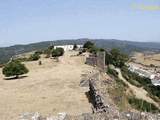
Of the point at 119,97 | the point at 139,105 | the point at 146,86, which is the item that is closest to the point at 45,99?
the point at 119,97

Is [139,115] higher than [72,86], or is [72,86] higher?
[139,115]

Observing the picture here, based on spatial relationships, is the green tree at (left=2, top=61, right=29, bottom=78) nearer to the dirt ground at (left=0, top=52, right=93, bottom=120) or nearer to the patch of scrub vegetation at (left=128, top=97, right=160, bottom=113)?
the dirt ground at (left=0, top=52, right=93, bottom=120)

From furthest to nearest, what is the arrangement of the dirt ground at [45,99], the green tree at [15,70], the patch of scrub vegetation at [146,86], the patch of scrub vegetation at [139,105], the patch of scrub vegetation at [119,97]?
the patch of scrub vegetation at [146,86], the green tree at [15,70], the patch of scrub vegetation at [139,105], the patch of scrub vegetation at [119,97], the dirt ground at [45,99]

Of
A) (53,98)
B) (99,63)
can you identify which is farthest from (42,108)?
(99,63)

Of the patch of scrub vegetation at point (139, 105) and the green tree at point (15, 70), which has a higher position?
the green tree at point (15, 70)

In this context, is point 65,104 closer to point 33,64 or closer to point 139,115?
point 139,115

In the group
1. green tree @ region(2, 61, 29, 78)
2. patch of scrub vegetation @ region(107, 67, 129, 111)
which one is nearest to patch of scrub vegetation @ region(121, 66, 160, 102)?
patch of scrub vegetation @ region(107, 67, 129, 111)

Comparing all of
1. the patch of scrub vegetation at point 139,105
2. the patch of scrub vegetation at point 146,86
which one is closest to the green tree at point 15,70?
the patch of scrub vegetation at point 139,105

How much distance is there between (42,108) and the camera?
20594 mm

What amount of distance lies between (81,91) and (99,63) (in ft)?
66.3

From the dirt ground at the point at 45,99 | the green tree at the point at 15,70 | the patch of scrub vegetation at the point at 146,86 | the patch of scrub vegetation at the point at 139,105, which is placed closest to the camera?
the dirt ground at the point at 45,99

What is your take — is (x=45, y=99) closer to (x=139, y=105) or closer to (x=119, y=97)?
(x=119, y=97)

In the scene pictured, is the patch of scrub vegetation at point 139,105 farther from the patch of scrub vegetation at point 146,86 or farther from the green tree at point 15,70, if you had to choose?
the green tree at point 15,70

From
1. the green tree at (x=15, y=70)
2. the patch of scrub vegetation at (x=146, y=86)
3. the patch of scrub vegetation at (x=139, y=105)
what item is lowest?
the patch of scrub vegetation at (x=146, y=86)
